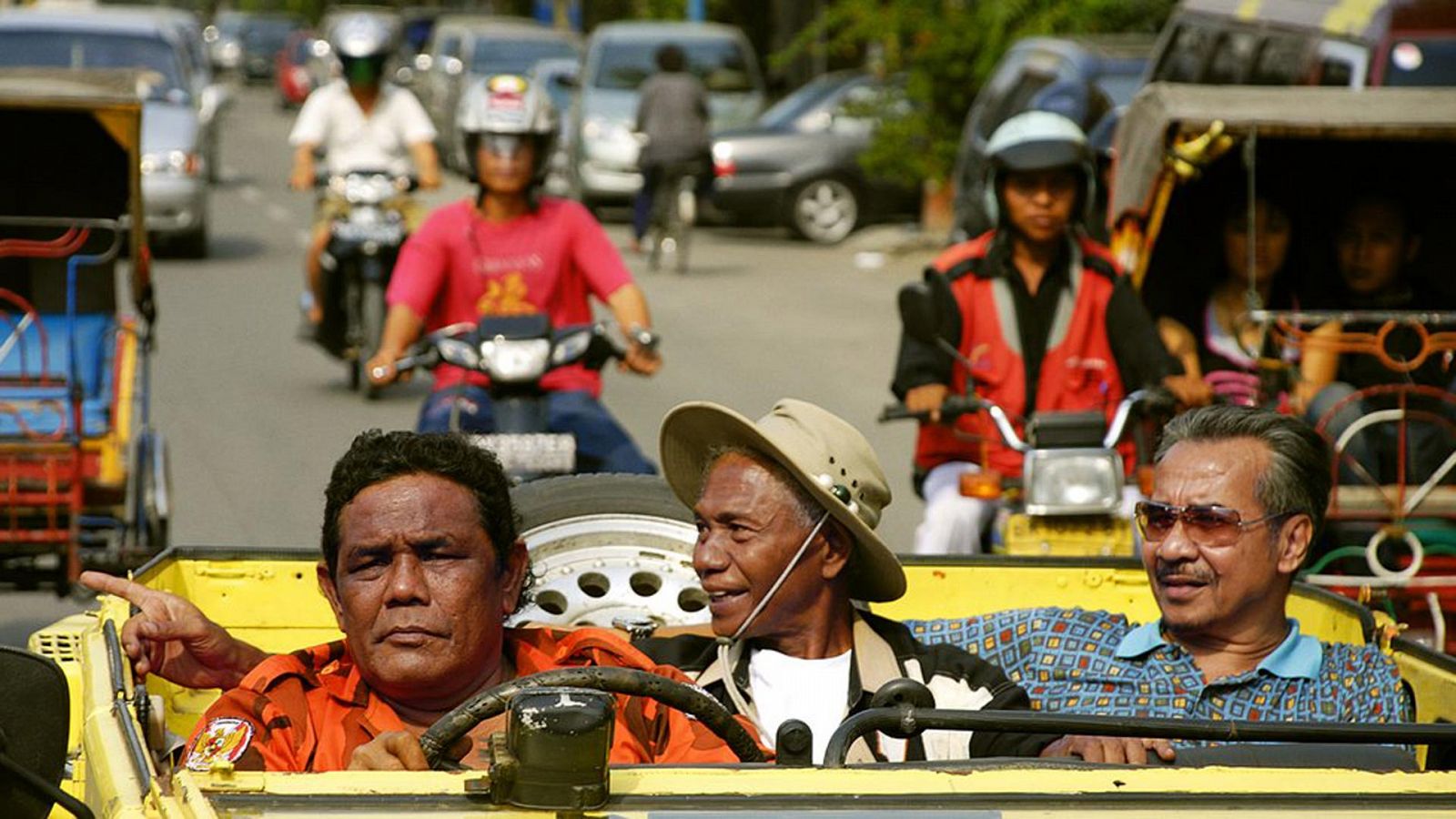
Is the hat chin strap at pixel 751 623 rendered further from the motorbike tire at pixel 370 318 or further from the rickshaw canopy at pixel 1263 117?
the motorbike tire at pixel 370 318

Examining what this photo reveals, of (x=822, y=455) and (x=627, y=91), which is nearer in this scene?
(x=822, y=455)

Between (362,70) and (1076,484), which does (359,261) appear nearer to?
(362,70)

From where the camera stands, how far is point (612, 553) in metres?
5.32

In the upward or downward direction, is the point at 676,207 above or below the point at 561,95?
above

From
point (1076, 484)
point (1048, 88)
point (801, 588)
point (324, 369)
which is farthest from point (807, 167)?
point (801, 588)

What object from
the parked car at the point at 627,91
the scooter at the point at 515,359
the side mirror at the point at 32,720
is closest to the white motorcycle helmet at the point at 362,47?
the scooter at the point at 515,359

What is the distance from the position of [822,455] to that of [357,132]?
396 inches

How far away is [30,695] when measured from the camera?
2.93 metres

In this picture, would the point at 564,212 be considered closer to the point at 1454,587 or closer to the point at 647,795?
the point at 1454,587

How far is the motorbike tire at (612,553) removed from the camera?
5266 mm

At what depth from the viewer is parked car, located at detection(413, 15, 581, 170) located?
3016 centimetres

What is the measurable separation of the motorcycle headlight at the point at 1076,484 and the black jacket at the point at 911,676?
6.82ft

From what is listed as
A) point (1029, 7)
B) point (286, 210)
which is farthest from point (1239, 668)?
point (286, 210)

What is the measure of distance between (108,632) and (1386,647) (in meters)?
2.38
